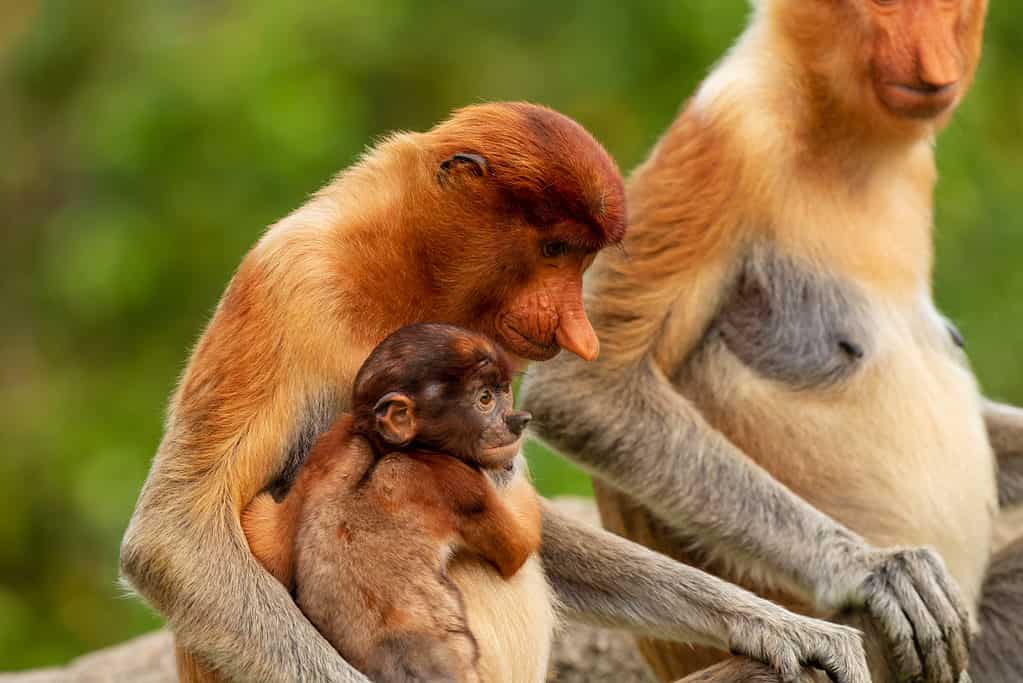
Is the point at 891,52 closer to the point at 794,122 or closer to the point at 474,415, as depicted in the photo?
the point at 794,122

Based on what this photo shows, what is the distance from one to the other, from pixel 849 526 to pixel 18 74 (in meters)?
6.69

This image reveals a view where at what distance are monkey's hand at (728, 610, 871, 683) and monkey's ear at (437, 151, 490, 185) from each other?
1.22m

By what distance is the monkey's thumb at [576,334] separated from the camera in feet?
11.1

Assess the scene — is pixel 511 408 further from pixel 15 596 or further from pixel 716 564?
pixel 15 596

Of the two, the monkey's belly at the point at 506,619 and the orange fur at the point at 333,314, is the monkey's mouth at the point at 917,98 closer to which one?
the orange fur at the point at 333,314

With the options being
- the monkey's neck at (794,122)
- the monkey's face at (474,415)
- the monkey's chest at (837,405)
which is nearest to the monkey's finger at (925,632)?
the monkey's chest at (837,405)

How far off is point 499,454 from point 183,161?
5839 mm

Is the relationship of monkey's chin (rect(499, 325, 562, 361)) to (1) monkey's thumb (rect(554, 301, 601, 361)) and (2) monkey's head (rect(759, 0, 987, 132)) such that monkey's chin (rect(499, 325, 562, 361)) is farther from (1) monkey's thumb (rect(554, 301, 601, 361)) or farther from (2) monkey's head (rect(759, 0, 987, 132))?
(2) monkey's head (rect(759, 0, 987, 132))

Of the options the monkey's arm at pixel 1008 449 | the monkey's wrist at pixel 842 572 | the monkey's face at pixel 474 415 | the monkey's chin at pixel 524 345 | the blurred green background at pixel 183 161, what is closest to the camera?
the monkey's face at pixel 474 415

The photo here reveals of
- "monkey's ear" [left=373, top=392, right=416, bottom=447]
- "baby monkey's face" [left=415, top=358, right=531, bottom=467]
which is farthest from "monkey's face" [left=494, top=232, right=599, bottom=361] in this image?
"monkey's ear" [left=373, top=392, right=416, bottom=447]

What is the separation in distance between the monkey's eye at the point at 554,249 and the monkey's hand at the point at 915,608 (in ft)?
4.34

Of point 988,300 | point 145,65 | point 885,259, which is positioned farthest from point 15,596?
point 885,259

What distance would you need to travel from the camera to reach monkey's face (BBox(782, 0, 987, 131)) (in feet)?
14.2

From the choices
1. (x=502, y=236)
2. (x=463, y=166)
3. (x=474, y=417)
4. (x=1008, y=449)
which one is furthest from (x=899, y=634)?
(x=463, y=166)
